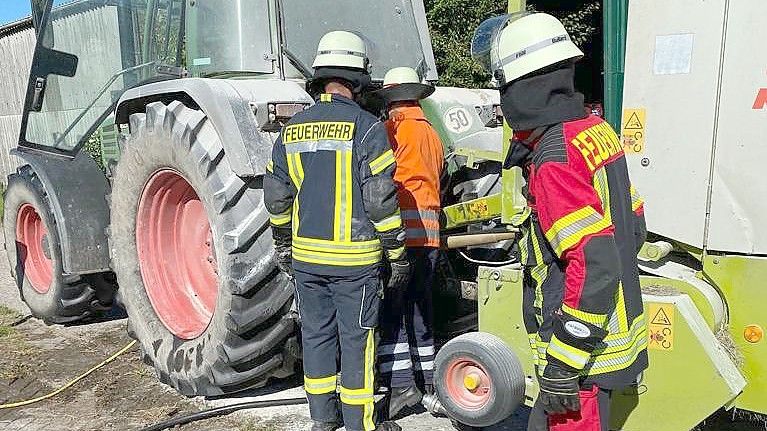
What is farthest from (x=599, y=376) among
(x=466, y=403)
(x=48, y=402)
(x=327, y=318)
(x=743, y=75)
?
(x=48, y=402)

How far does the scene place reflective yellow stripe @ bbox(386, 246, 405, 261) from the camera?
3.55 m

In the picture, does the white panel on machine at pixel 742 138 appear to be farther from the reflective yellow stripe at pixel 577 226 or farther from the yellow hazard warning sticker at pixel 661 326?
the reflective yellow stripe at pixel 577 226

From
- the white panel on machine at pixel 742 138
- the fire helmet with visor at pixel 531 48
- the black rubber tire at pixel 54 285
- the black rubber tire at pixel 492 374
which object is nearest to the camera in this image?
the fire helmet with visor at pixel 531 48

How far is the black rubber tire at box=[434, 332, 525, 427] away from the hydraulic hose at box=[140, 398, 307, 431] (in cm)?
117

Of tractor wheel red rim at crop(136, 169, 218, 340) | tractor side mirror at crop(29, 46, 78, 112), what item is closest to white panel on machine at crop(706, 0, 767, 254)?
tractor wheel red rim at crop(136, 169, 218, 340)

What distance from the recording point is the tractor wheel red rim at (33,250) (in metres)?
6.20

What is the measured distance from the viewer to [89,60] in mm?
5484

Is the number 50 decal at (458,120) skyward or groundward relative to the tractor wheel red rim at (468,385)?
skyward

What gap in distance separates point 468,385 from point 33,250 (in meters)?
4.54

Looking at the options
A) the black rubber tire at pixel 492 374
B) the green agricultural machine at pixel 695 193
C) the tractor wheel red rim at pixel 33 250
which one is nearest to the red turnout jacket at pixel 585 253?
the green agricultural machine at pixel 695 193

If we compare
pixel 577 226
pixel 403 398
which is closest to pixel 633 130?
pixel 577 226

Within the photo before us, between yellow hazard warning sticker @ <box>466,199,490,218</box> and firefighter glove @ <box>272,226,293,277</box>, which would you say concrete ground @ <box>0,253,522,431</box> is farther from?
yellow hazard warning sticker @ <box>466,199,490,218</box>

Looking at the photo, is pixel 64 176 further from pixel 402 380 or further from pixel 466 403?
pixel 466 403

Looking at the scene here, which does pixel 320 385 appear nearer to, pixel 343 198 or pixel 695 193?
pixel 343 198
